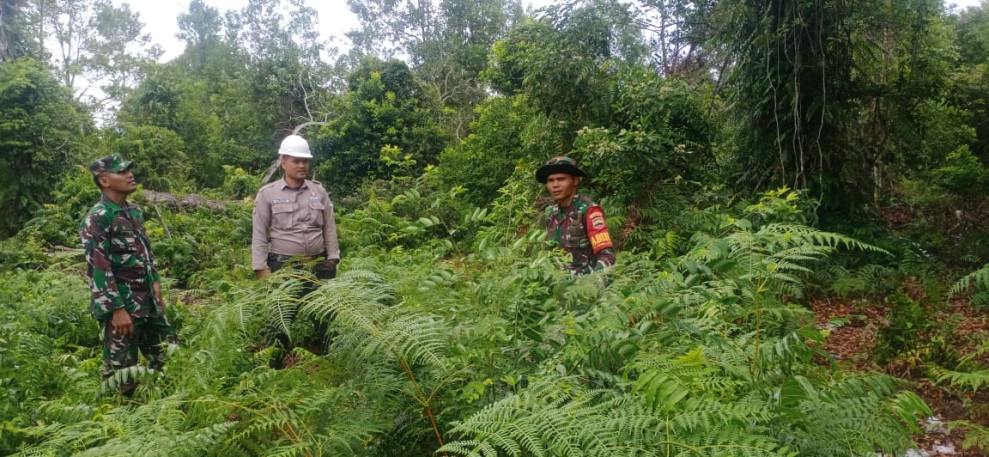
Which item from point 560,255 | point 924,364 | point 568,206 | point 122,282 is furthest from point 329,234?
point 924,364

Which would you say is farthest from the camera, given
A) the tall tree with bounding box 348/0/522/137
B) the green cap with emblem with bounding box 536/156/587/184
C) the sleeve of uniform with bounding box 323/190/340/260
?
the tall tree with bounding box 348/0/522/137

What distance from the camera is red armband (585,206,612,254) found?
366 cm

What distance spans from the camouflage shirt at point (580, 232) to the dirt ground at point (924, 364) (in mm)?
1365

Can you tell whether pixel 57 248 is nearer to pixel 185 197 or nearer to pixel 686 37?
pixel 185 197

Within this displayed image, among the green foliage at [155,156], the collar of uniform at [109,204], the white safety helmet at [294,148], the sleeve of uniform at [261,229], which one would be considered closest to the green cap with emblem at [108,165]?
the collar of uniform at [109,204]

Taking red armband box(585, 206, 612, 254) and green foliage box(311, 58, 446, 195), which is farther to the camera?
green foliage box(311, 58, 446, 195)

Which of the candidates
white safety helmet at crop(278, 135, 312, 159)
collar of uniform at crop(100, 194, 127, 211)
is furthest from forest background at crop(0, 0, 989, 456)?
collar of uniform at crop(100, 194, 127, 211)

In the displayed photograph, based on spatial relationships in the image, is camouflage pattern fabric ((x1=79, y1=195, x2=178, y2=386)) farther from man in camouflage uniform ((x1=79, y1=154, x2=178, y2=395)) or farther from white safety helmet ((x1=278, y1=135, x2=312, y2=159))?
white safety helmet ((x1=278, y1=135, x2=312, y2=159))

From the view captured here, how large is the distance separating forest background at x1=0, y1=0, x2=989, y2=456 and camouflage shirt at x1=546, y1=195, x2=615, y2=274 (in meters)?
0.34

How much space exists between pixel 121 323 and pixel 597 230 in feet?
10.6

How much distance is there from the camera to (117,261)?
4.07 metres

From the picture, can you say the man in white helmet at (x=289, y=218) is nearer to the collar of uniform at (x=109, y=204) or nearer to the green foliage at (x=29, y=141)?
the collar of uniform at (x=109, y=204)

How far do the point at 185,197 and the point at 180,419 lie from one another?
1321 centimetres

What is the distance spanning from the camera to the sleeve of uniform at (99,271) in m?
3.88
